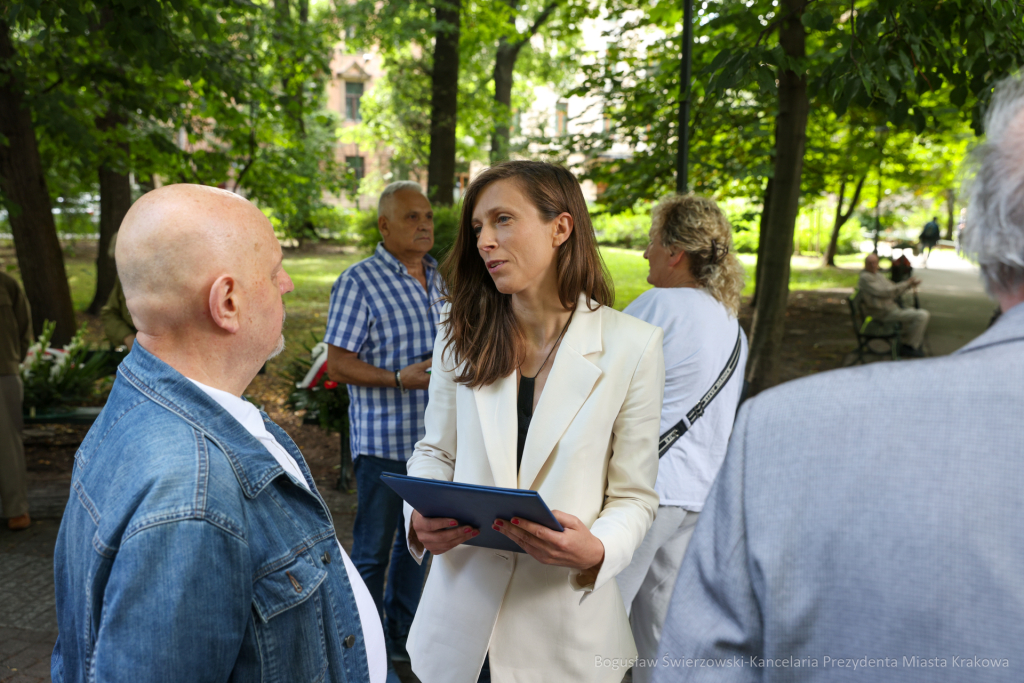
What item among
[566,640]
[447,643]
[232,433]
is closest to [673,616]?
[232,433]

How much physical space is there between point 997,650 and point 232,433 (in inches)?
46.7

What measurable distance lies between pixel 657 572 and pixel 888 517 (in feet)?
6.84

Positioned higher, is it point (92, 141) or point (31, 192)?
point (92, 141)

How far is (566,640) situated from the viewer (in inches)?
77.2

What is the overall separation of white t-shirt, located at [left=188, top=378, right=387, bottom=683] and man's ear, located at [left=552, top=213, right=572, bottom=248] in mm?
1031

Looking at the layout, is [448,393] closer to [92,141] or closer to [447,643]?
[447,643]

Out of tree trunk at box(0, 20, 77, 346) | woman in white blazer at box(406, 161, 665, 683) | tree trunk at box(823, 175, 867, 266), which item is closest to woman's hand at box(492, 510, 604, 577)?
woman in white blazer at box(406, 161, 665, 683)

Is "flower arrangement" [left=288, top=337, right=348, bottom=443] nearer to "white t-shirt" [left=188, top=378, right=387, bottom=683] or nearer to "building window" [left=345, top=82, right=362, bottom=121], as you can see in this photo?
"white t-shirt" [left=188, top=378, right=387, bottom=683]

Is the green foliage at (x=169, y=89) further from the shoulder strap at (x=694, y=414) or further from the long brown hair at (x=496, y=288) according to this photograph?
the shoulder strap at (x=694, y=414)

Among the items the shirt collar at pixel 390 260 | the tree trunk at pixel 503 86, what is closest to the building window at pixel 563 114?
the tree trunk at pixel 503 86

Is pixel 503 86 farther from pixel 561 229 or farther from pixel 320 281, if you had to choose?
pixel 561 229

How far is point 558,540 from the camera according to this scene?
1.76m

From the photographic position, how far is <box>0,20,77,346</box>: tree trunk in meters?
6.99

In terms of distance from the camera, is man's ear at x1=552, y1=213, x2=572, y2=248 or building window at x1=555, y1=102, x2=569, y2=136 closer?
man's ear at x1=552, y1=213, x2=572, y2=248
